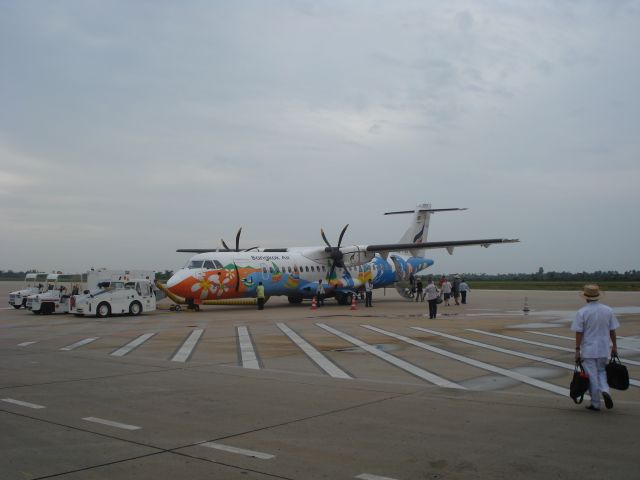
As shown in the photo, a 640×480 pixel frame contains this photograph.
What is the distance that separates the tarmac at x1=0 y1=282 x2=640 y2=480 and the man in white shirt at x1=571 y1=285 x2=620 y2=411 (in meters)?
0.32

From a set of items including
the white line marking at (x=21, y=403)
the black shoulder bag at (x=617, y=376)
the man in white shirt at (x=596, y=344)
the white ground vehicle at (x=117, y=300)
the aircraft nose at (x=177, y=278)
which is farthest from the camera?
the aircraft nose at (x=177, y=278)

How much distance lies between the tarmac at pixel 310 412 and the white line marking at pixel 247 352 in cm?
7

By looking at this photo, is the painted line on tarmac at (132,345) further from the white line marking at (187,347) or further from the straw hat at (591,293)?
the straw hat at (591,293)

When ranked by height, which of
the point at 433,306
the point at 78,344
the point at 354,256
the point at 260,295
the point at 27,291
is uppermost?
the point at 354,256

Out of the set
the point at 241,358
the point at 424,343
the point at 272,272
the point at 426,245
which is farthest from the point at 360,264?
the point at 241,358

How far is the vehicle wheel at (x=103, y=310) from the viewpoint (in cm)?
2803

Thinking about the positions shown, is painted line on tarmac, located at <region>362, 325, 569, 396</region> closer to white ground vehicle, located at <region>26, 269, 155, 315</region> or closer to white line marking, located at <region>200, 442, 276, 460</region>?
white line marking, located at <region>200, 442, 276, 460</region>

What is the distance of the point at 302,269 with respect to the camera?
36125 millimetres

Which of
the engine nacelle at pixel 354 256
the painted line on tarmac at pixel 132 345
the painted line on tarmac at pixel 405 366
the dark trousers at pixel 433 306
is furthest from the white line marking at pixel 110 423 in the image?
the engine nacelle at pixel 354 256

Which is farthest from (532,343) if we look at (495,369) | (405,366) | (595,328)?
(595,328)

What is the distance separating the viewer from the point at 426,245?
3694 cm

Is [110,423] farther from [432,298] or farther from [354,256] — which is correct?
[354,256]

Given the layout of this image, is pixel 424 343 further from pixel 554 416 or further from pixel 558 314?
pixel 558 314

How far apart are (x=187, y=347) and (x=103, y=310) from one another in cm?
1383
